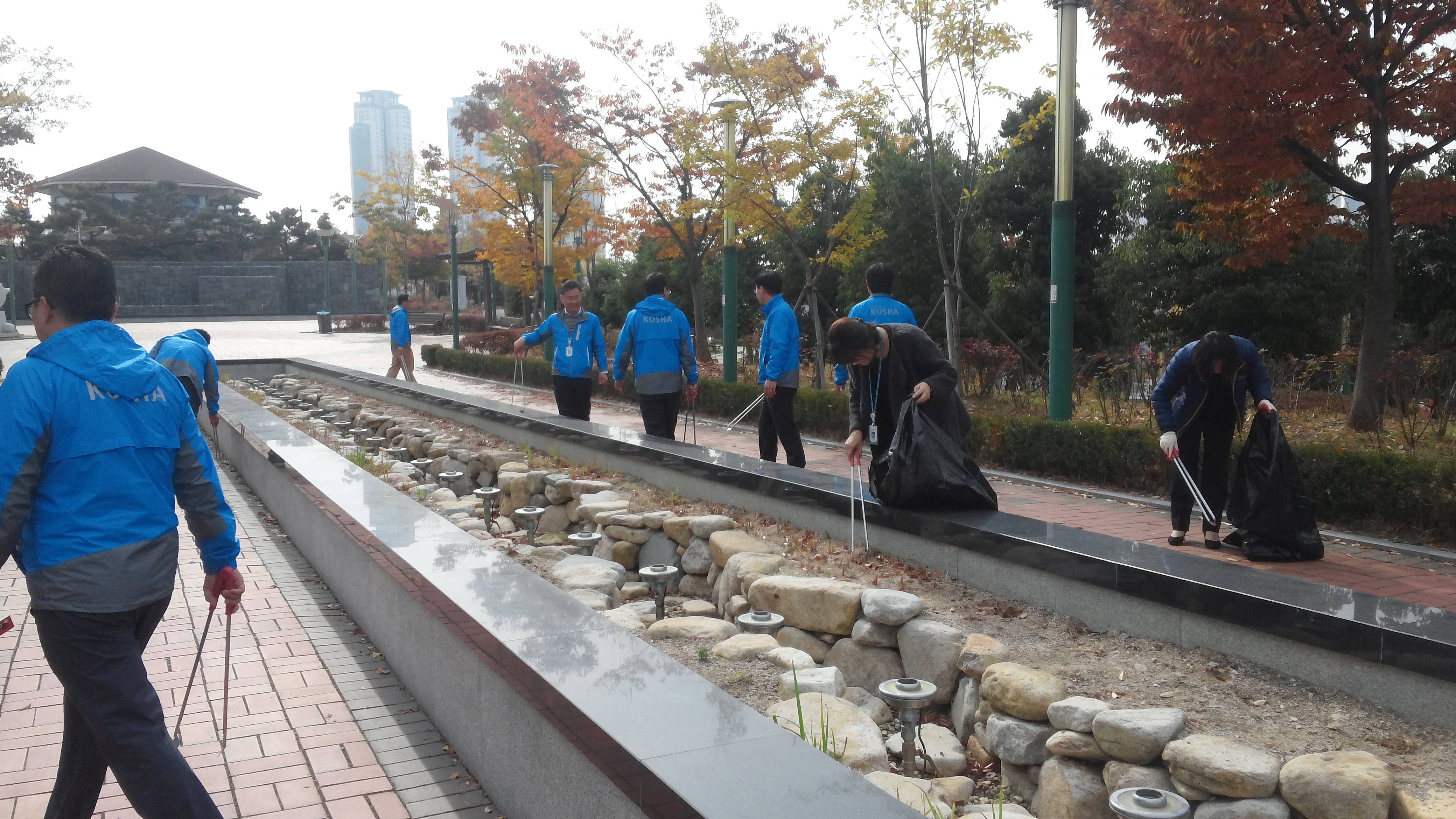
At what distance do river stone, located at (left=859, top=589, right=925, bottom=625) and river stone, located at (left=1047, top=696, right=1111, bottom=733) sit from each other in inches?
39.5

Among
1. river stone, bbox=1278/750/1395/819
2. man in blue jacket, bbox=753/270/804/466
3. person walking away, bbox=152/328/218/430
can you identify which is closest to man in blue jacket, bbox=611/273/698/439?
man in blue jacket, bbox=753/270/804/466

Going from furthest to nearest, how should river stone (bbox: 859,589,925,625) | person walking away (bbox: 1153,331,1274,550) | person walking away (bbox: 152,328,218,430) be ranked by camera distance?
1. person walking away (bbox: 152,328,218,430)
2. person walking away (bbox: 1153,331,1274,550)
3. river stone (bbox: 859,589,925,625)

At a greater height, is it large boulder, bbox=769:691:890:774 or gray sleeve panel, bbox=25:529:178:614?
gray sleeve panel, bbox=25:529:178:614

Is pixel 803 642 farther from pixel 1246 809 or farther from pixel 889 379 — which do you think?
pixel 1246 809

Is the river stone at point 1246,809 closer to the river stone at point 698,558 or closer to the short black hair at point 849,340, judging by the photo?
the short black hair at point 849,340

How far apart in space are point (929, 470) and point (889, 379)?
49 centimetres

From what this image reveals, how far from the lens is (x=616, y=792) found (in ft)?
8.59

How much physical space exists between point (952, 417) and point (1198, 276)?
14.8 m

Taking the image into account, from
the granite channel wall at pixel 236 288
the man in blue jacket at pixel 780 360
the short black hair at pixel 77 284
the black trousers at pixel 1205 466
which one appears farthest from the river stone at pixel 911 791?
the granite channel wall at pixel 236 288

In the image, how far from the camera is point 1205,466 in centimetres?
608

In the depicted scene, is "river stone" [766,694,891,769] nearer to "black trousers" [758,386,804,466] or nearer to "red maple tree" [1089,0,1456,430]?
"black trousers" [758,386,804,466]

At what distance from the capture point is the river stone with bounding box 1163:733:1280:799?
9.64ft

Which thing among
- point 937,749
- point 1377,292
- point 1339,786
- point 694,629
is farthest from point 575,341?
point 1377,292

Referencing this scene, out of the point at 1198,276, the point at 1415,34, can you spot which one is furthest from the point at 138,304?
the point at 1415,34
